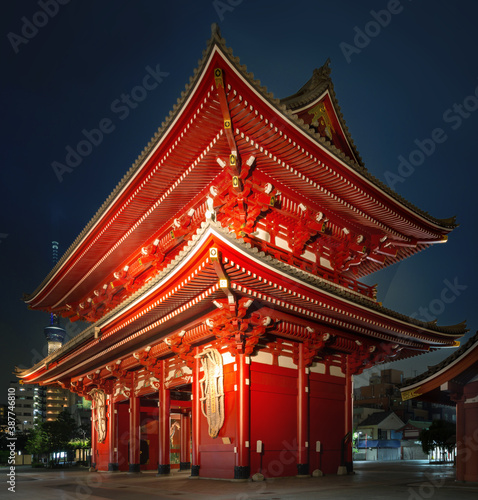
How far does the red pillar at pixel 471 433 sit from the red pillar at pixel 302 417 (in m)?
5.23

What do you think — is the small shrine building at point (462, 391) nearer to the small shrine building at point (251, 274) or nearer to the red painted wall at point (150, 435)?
the small shrine building at point (251, 274)

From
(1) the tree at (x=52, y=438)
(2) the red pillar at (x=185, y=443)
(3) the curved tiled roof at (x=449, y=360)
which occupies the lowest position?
(1) the tree at (x=52, y=438)

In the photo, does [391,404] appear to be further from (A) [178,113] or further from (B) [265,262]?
(A) [178,113]

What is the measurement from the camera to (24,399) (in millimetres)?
143875

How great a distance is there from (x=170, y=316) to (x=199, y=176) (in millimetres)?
5265

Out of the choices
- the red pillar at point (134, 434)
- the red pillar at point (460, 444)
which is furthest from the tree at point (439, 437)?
the red pillar at point (460, 444)

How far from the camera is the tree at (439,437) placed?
41.6 metres

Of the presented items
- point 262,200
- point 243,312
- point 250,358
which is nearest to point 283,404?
point 250,358

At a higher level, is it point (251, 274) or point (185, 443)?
point (251, 274)

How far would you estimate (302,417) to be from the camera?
1794cm

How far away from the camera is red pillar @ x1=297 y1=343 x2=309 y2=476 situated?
1761 centimetres

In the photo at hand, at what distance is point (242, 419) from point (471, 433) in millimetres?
6868

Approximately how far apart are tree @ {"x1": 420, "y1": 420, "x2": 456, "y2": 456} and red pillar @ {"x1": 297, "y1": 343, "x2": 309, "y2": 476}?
91.6 ft

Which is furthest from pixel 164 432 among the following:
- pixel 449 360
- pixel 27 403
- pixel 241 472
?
pixel 27 403
